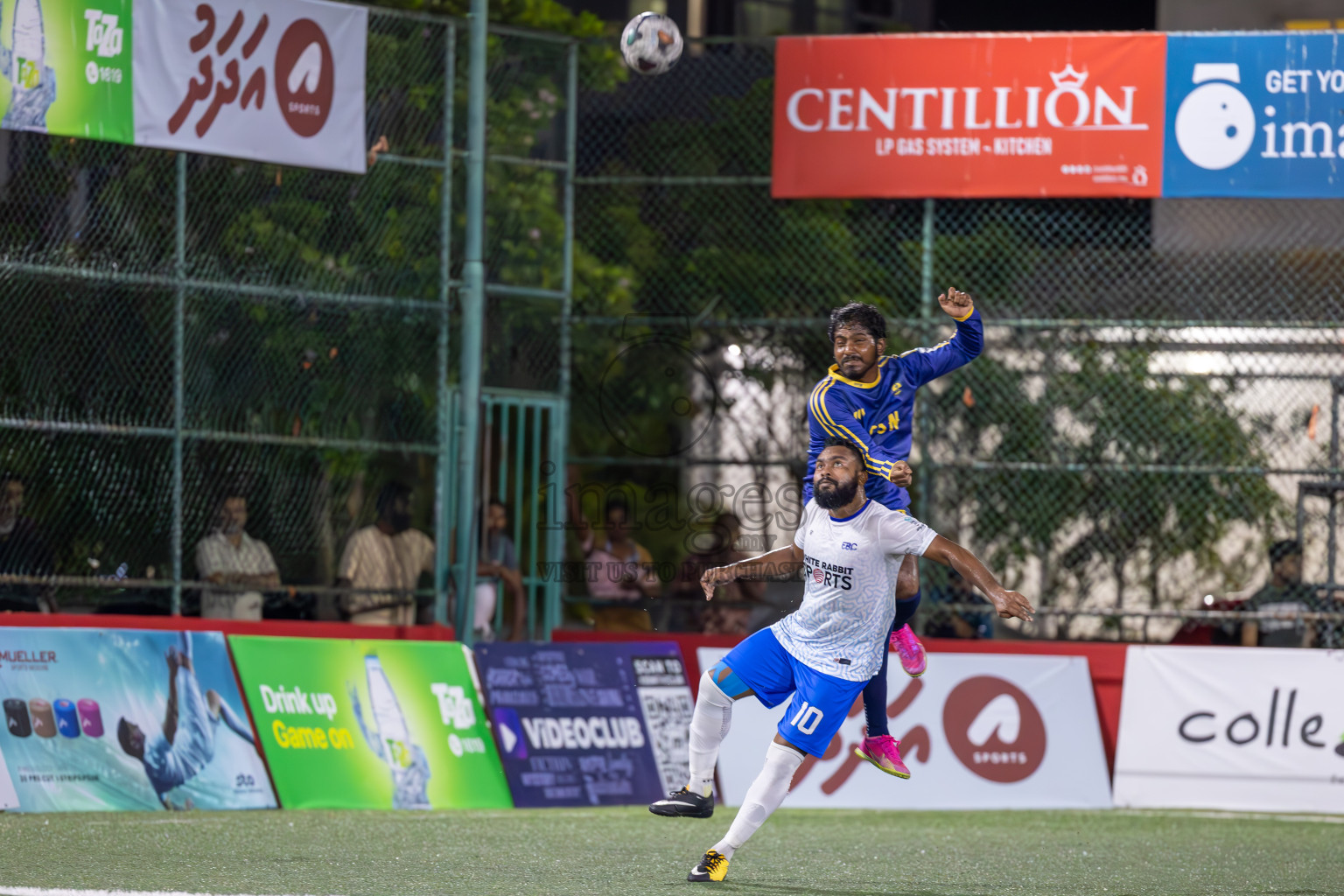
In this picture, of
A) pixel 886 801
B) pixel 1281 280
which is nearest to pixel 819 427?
pixel 886 801

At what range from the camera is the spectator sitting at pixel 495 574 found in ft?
44.1

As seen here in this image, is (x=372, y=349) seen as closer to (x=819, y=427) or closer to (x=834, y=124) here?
(x=834, y=124)

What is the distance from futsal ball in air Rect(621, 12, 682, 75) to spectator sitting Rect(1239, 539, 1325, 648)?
5.60 metres

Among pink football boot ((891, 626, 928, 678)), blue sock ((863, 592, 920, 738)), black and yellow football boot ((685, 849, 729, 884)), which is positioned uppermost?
pink football boot ((891, 626, 928, 678))

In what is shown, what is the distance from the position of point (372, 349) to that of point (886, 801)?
4923mm

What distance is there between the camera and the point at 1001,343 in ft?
42.9

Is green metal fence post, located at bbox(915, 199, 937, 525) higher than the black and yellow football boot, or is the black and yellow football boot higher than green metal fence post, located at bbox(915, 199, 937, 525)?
green metal fence post, located at bbox(915, 199, 937, 525)

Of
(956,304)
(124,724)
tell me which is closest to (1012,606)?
(956,304)

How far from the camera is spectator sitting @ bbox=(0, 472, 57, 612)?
1093 cm

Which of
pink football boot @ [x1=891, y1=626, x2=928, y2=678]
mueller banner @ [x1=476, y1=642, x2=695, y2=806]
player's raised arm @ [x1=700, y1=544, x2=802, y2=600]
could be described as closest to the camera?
player's raised arm @ [x1=700, y1=544, x2=802, y2=600]

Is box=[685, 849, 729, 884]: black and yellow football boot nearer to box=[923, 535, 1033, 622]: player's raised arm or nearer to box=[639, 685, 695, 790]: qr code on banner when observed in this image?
box=[923, 535, 1033, 622]: player's raised arm

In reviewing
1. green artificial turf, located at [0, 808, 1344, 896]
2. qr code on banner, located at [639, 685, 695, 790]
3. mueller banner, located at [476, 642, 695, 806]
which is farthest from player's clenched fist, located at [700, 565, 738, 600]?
qr code on banner, located at [639, 685, 695, 790]

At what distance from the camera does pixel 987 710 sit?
41.5ft

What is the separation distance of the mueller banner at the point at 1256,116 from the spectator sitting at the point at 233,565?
22.8ft
